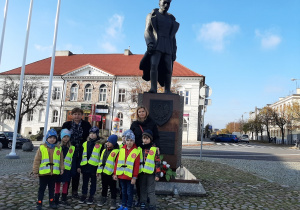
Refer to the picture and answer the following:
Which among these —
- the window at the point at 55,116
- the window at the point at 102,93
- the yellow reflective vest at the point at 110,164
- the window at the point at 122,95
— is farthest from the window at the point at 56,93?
the yellow reflective vest at the point at 110,164

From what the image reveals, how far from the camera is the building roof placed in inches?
1508

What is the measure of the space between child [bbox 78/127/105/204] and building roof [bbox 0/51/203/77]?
106 feet

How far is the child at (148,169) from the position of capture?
4.09 meters

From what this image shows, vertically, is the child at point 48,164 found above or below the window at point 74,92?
below

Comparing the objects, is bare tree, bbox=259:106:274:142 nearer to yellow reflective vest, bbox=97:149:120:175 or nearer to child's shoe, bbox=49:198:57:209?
yellow reflective vest, bbox=97:149:120:175

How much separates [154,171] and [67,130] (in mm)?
1722

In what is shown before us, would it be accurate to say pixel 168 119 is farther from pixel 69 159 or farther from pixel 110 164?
pixel 69 159

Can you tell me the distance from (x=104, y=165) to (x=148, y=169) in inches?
33.4

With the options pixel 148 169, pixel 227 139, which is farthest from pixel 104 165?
pixel 227 139

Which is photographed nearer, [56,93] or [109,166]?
[109,166]

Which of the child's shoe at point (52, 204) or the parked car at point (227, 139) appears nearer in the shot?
the child's shoe at point (52, 204)

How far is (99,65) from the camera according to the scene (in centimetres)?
4197

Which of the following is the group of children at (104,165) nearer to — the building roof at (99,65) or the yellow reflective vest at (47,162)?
the yellow reflective vest at (47,162)

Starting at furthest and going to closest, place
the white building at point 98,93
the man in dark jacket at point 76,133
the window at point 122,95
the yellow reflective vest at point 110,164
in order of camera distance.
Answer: the window at point 122,95
the white building at point 98,93
the man in dark jacket at point 76,133
the yellow reflective vest at point 110,164
